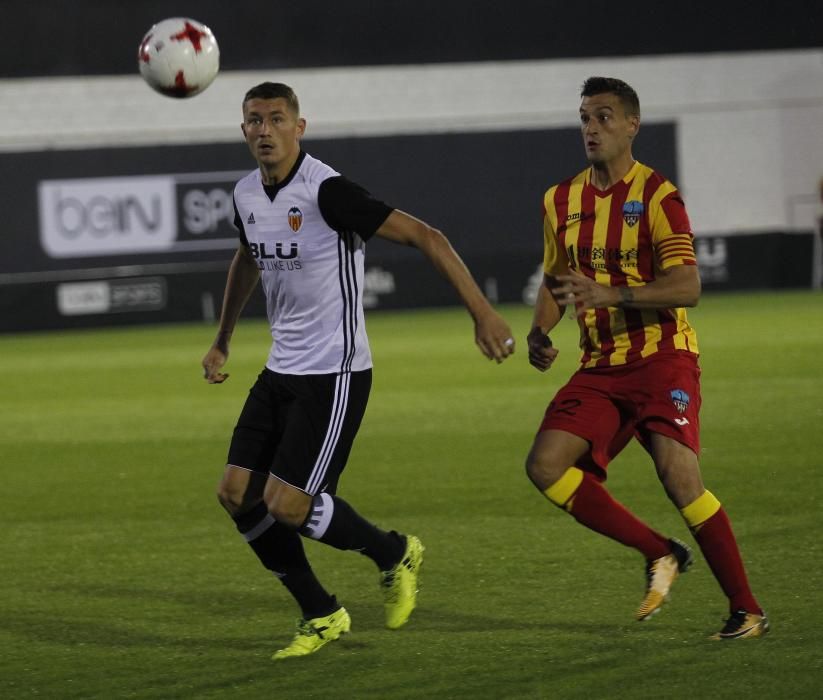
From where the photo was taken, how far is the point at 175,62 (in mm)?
8461

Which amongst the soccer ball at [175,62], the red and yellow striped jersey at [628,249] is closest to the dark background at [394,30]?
the soccer ball at [175,62]

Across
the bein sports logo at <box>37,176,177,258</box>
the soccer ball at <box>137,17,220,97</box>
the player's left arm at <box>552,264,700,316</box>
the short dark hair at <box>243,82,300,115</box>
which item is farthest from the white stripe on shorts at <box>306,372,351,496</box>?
the bein sports logo at <box>37,176,177,258</box>

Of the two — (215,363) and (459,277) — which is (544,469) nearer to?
(459,277)

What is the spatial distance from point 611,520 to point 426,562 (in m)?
1.78

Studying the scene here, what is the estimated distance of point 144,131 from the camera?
1184 inches

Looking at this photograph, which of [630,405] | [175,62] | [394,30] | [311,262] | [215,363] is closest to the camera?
[311,262]

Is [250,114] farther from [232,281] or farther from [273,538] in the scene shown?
[273,538]

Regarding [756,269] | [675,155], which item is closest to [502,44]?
[675,155]

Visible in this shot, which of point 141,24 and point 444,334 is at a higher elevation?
point 141,24

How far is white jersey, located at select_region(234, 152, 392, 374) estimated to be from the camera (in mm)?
5777

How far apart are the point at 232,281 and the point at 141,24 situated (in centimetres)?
2445

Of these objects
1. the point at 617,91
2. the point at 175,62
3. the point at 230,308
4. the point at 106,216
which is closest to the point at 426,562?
the point at 230,308

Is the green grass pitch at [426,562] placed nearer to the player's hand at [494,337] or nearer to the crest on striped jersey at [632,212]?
the player's hand at [494,337]

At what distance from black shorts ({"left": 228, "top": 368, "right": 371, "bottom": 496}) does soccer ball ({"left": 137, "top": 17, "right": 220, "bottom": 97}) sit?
119 inches
